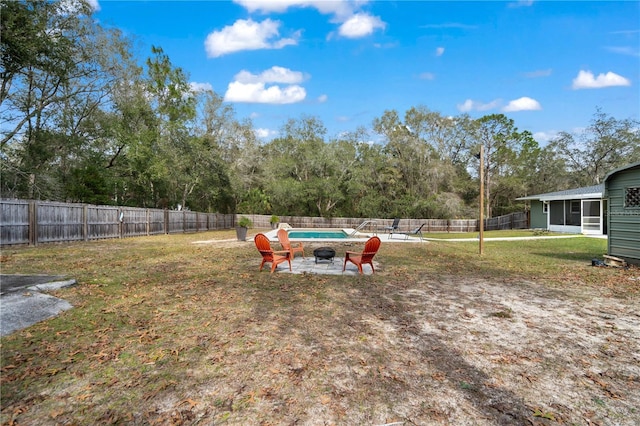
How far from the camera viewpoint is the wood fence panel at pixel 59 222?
478 inches

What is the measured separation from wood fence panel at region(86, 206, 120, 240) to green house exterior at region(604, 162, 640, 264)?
61.6 feet

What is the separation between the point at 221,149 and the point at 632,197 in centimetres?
3200

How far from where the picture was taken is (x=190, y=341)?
3.47 m

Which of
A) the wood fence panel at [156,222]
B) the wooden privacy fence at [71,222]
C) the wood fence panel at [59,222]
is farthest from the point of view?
the wood fence panel at [156,222]

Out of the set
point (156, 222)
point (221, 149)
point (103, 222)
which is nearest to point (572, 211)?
point (156, 222)

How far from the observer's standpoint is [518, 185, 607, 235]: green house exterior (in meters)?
19.7

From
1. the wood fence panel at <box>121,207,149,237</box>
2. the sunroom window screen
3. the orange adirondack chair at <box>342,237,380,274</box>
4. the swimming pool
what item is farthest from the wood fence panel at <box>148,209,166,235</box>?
the sunroom window screen

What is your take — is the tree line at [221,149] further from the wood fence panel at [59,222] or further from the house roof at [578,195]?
the house roof at [578,195]

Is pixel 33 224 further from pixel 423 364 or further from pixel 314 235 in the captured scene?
pixel 423 364

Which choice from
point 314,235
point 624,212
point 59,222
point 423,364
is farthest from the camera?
point 314,235

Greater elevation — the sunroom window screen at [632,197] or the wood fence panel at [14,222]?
the sunroom window screen at [632,197]

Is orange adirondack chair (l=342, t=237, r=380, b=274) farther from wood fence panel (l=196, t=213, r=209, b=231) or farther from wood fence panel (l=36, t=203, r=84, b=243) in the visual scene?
wood fence panel (l=196, t=213, r=209, b=231)

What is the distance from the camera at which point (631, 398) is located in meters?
2.54

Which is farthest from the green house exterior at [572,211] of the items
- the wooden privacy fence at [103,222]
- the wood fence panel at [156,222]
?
the wood fence panel at [156,222]
